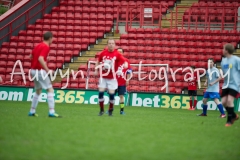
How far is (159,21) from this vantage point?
91.2ft

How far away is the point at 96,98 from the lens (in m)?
24.1

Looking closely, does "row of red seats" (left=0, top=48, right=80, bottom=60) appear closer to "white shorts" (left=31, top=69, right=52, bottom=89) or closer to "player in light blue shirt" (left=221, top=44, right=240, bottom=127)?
"white shorts" (left=31, top=69, right=52, bottom=89)

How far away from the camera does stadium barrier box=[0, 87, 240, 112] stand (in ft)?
77.3

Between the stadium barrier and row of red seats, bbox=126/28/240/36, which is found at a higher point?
row of red seats, bbox=126/28/240/36

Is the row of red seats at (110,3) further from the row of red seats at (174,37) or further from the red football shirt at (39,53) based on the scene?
the red football shirt at (39,53)

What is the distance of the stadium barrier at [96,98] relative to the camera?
77.3 ft

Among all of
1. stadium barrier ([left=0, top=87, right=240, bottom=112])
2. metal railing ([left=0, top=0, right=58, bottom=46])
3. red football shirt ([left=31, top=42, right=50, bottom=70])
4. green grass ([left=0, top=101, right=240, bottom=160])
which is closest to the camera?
green grass ([left=0, top=101, right=240, bottom=160])

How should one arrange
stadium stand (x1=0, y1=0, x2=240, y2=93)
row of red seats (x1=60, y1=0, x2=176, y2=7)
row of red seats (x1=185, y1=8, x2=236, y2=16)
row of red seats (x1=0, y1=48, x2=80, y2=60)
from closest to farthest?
stadium stand (x1=0, y1=0, x2=240, y2=93) → row of red seats (x1=0, y1=48, x2=80, y2=60) → row of red seats (x1=185, y1=8, x2=236, y2=16) → row of red seats (x1=60, y1=0, x2=176, y2=7)

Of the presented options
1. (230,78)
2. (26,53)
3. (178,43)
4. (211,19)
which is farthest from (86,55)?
(230,78)

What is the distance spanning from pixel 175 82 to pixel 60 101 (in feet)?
17.6

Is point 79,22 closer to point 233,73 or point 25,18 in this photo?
point 25,18

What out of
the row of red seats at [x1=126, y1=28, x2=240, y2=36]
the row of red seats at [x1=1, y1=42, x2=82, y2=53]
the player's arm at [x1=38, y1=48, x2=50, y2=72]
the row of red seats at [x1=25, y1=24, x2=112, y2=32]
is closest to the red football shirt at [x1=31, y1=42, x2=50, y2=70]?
the player's arm at [x1=38, y1=48, x2=50, y2=72]

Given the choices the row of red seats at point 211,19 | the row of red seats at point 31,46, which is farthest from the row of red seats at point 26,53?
the row of red seats at point 211,19

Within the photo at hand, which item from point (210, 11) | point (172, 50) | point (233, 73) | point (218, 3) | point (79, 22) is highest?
point (218, 3)
